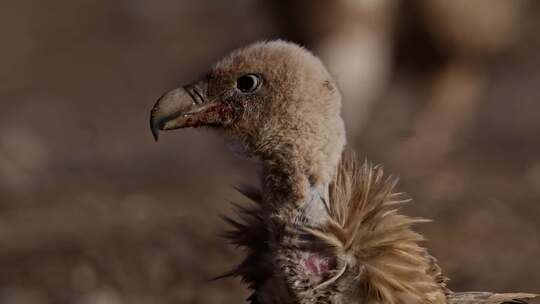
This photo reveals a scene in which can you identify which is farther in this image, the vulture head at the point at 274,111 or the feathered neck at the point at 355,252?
the vulture head at the point at 274,111

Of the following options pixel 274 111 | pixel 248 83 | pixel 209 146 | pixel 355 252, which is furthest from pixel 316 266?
pixel 209 146

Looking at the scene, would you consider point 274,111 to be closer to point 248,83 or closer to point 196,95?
point 248,83

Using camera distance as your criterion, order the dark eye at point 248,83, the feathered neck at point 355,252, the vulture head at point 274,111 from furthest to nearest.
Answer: the dark eye at point 248,83, the vulture head at point 274,111, the feathered neck at point 355,252

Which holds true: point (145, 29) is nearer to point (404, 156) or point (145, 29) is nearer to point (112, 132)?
point (112, 132)

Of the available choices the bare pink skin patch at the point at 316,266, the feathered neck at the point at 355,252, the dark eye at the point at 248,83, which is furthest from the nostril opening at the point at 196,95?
the bare pink skin patch at the point at 316,266

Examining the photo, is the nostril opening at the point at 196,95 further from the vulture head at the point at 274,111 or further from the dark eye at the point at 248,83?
the dark eye at the point at 248,83

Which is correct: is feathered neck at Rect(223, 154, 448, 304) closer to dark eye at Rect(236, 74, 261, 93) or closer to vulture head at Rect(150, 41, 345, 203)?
vulture head at Rect(150, 41, 345, 203)

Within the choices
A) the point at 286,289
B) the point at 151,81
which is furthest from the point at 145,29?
the point at 286,289

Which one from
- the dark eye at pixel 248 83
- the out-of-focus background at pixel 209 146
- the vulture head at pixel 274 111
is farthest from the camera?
the out-of-focus background at pixel 209 146
